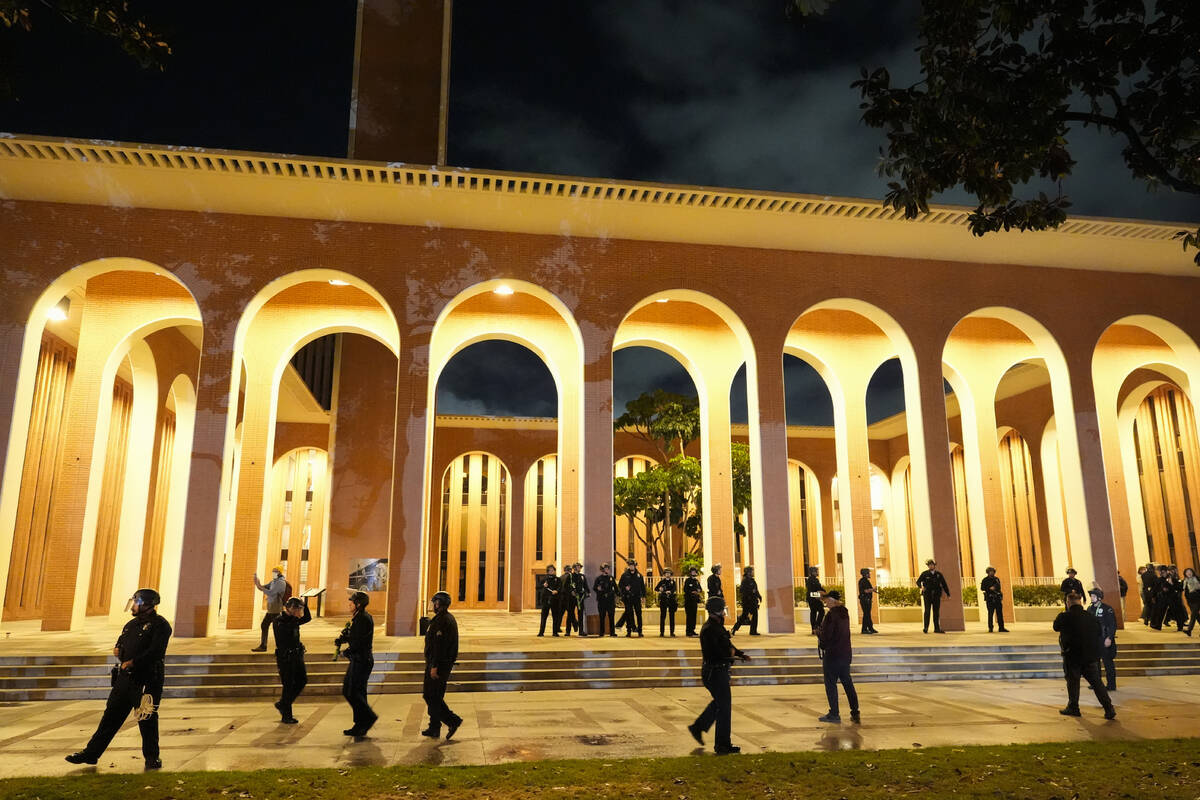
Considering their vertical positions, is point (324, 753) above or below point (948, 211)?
below

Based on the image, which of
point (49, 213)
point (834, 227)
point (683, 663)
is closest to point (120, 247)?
point (49, 213)

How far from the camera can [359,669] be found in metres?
7.00

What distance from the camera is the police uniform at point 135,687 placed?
5.77 metres

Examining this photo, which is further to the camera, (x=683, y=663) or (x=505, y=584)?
(x=505, y=584)

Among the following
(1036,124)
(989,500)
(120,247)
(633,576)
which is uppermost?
(120,247)

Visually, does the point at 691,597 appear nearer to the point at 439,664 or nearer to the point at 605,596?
the point at 605,596

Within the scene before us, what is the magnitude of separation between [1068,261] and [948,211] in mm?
3862

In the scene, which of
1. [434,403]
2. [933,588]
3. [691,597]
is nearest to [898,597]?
[933,588]

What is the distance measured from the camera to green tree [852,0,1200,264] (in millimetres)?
6270

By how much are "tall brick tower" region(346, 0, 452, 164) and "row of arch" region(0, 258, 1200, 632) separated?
2796mm

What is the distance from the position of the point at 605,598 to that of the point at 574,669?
248cm

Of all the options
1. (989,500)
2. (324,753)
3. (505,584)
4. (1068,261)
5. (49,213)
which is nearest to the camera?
(324,753)

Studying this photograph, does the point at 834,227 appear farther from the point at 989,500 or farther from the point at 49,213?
the point at 49,213

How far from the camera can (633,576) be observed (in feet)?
43.6
